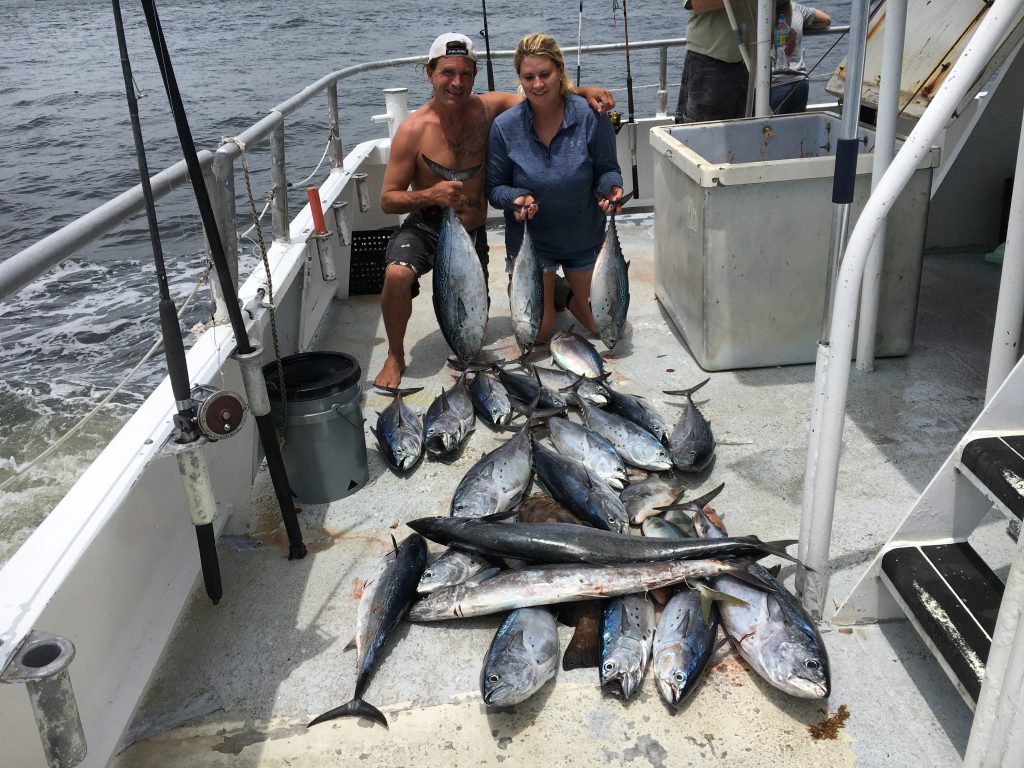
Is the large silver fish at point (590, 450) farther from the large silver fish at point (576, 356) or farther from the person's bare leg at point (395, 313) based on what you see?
the person's bare leg at point (395, 313)

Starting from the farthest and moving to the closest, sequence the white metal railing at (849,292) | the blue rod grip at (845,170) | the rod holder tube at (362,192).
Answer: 1. the rod holder tube at (362,192)
2. the blue rod grip at (845,170)
3. the white metal railing at (849,292)

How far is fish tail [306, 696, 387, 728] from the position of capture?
214 centimetres

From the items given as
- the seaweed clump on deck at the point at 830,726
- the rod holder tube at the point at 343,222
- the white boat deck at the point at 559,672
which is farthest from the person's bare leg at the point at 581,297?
the seaweed clump on deck at the point at 830,726

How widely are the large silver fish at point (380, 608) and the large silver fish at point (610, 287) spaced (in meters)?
1.77

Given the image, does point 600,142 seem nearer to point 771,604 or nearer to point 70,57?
point 771,604

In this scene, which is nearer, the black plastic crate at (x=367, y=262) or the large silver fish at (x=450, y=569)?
the large silver fish at (x=450, y=569)

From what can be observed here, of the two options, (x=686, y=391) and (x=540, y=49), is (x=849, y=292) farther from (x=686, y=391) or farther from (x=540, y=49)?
(x=540, y=49)

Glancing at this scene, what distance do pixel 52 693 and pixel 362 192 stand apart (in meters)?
4.48

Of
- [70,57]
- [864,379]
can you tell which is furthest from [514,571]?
[70,57]

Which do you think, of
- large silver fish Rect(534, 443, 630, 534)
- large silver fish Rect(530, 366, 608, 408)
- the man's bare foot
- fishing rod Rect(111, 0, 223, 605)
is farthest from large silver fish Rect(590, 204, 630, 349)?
fishing rod Rect(111, 0, 223, 605)

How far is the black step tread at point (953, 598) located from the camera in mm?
1807

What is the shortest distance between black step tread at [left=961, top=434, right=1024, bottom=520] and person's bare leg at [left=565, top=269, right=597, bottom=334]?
2556mm

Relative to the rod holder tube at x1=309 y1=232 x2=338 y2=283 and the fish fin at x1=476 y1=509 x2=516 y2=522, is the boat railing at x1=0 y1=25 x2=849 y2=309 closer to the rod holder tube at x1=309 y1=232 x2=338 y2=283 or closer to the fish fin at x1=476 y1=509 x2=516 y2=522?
the rod holder tube at x1=309 y1=232 x2=338 y2=283

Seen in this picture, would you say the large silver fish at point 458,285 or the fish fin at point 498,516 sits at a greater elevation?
the large silver fish at point 458,285
